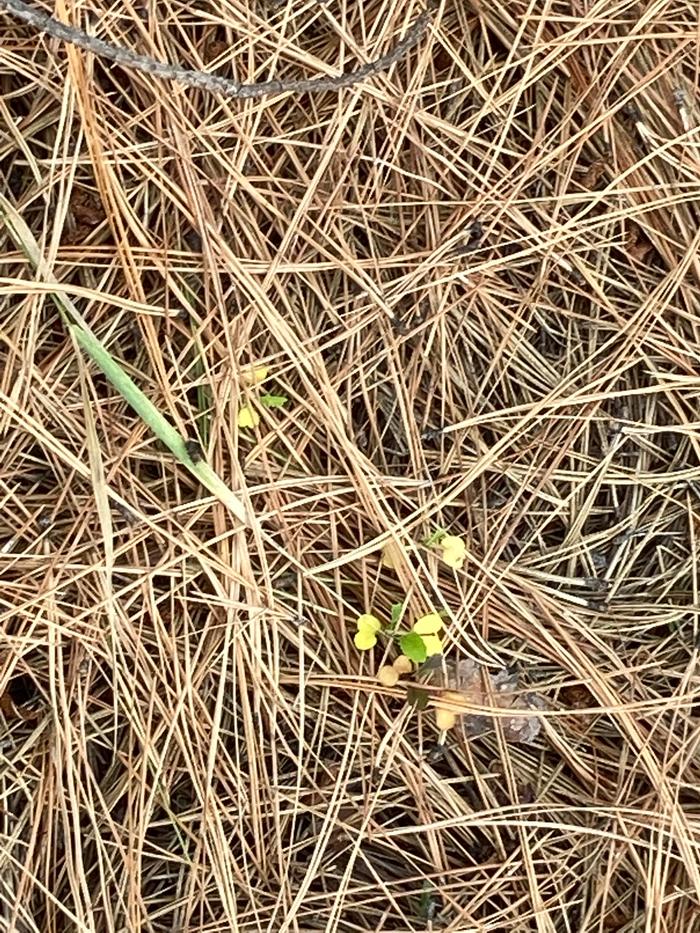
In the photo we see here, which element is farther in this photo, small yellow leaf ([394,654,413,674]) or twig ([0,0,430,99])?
small yellow leaf ([394,654,413,674])

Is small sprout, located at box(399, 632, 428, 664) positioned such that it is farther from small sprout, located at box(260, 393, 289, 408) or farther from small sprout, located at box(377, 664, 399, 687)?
small sprout, located at box(260, 393, 289, 408)

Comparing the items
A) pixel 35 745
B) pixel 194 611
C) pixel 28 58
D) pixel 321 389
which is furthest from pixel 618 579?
pixel 28 58

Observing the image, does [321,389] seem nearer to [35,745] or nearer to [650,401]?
[650,401]

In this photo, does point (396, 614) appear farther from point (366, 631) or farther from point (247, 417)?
point (247, 417)

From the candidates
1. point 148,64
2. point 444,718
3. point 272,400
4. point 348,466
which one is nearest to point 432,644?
point 444,718

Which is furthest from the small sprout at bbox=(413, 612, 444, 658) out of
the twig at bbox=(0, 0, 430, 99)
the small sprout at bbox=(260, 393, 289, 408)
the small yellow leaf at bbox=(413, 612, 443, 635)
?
the twig at bbox=(0, 0, 430, 99)

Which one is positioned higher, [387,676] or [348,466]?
[348,466]

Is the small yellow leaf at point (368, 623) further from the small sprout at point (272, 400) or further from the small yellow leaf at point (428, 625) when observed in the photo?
the small sprout at point (272, 400)
